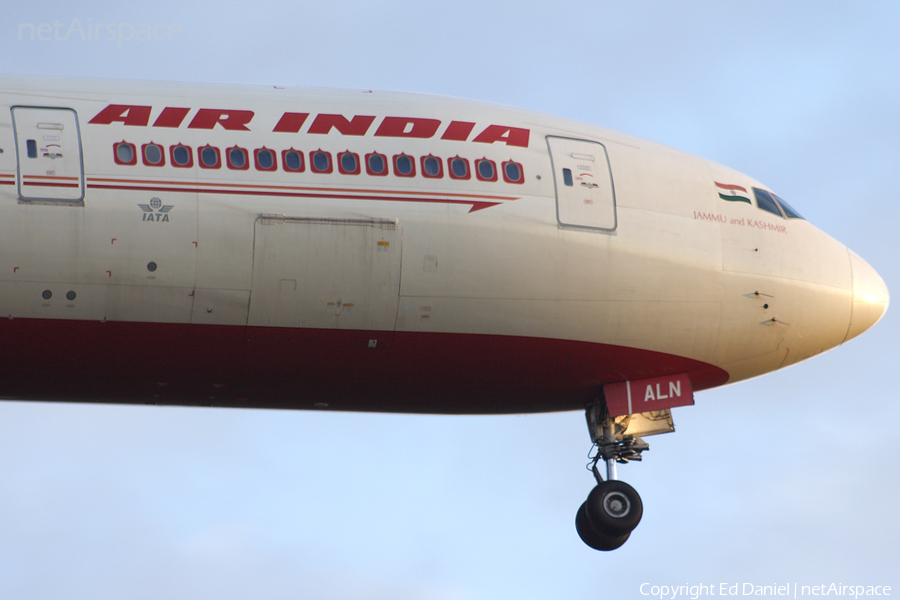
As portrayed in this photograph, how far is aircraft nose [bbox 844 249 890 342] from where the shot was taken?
22859mm

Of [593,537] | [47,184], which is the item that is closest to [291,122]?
[47,184]

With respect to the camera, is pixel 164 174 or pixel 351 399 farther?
pixel 351 399

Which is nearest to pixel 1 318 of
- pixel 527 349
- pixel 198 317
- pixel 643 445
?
pixel 198 317

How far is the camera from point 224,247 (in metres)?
18.6

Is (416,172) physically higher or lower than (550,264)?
higher

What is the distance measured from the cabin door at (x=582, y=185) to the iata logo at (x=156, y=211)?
254 inches

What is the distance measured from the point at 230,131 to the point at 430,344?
4750 mm

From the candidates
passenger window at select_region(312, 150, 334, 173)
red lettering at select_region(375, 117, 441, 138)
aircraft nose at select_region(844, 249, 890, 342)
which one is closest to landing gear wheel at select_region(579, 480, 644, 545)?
aircraft nose at select_region(844, 249, 890, 342)

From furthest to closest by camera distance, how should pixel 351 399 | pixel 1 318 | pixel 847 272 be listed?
pixel 847 272 < pixel 351 399 < pixel 1 318

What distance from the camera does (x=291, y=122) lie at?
19766mm

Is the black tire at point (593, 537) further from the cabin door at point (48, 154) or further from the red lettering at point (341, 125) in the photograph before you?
the cabin door at point (48, 154)

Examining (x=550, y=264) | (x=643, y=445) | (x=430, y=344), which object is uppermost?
(x=550, y=264)

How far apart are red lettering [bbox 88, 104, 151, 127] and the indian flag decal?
10337 mm

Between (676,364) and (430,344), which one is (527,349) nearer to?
(430,344)
